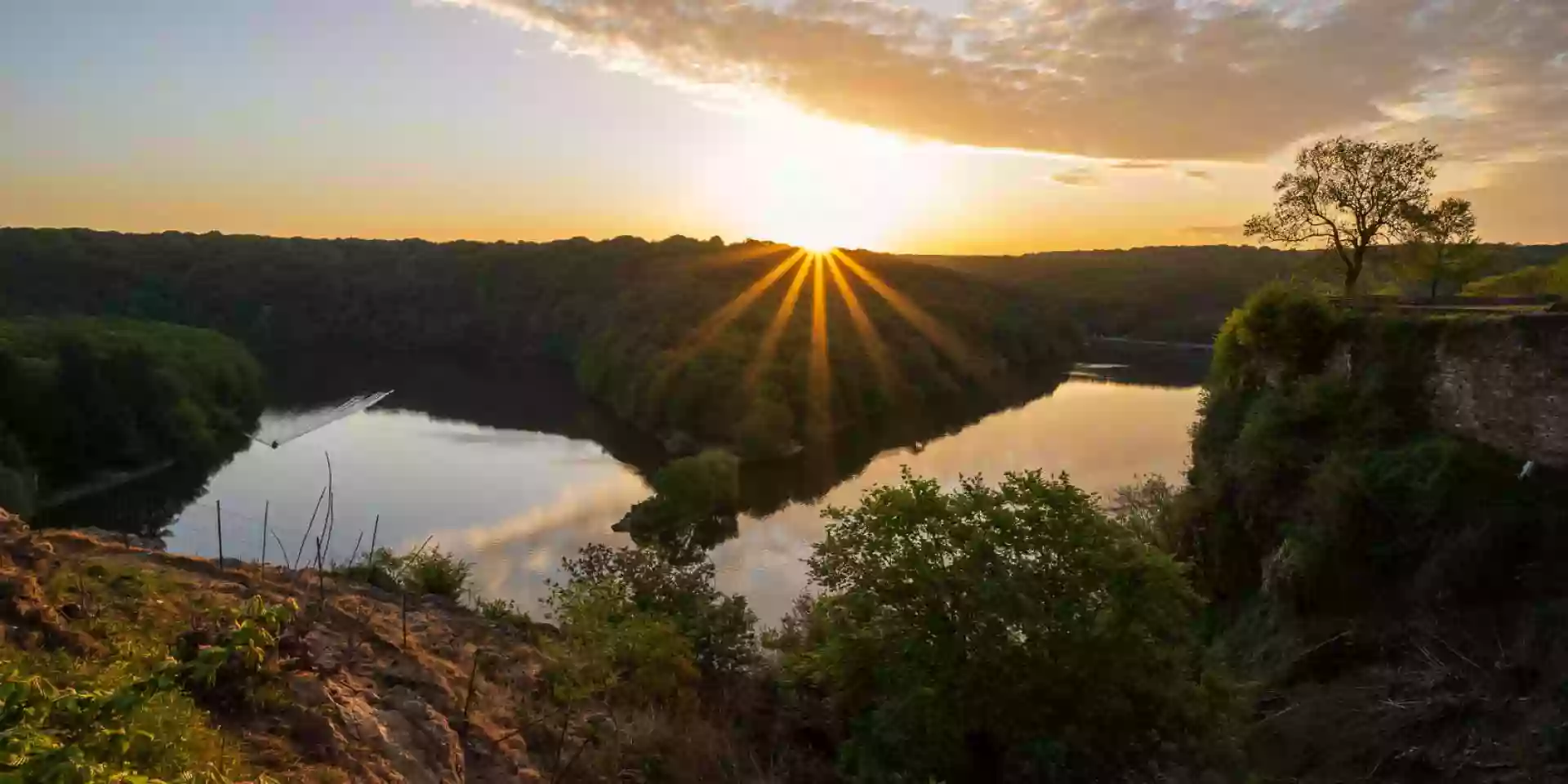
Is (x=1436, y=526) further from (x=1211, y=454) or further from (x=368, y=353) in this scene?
(x=368, y=353)

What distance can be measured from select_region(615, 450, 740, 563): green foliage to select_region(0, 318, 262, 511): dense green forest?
60.2 ft

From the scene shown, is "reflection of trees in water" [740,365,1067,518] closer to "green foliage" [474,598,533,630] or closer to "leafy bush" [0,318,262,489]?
"green foliage" [474,598,533,630]

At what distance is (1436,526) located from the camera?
35.2ft

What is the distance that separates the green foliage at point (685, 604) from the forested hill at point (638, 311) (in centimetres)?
2753

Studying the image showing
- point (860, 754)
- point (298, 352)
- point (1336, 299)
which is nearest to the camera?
point (860, 754)

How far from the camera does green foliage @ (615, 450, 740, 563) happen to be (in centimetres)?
2850

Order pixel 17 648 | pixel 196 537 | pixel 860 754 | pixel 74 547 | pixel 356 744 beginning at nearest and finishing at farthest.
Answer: pixel 17 648 < pixel 356 744 < pixel 74 547 < pixel 860 754 < pixel 196 537

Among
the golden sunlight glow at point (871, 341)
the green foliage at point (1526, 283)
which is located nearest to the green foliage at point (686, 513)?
the green foliage at point (1526, 283)

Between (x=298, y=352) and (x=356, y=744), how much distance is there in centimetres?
9233

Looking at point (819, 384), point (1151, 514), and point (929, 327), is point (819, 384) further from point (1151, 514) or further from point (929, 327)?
point (1151, 514)

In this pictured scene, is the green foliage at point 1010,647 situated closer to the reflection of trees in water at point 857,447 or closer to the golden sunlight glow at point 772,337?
the reflection of trees in water at point 857,447

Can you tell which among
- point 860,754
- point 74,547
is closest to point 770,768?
point 860,754

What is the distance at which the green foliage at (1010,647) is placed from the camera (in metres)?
8.65

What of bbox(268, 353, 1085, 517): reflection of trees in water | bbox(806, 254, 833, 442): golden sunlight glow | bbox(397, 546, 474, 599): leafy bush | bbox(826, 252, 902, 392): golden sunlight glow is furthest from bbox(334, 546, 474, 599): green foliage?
bbox(826, 252, 902, 392): golden sunlight glow
